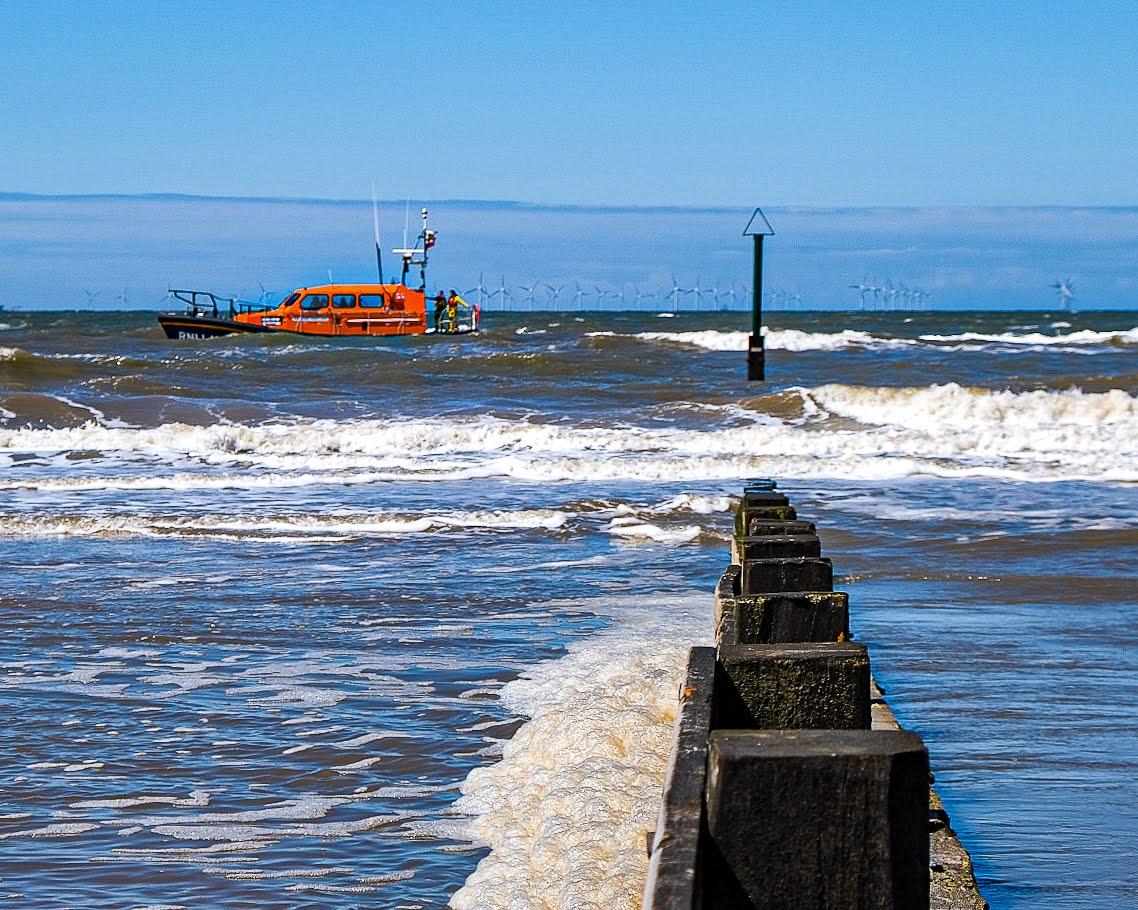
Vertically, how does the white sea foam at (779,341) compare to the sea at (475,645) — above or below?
above

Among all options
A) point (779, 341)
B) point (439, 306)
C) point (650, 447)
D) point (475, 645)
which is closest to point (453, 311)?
point (439, 306)

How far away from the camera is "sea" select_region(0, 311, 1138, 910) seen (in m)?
4.06

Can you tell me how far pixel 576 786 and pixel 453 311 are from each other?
43.8m

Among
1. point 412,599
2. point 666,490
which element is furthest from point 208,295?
point 412,599

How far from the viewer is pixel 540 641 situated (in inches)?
278

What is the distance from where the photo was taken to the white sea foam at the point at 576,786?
3691 mm

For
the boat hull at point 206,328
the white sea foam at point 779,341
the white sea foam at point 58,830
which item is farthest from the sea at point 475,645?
the boat hull at point 206,328

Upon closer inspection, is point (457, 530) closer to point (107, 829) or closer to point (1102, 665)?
point (1102, 665)

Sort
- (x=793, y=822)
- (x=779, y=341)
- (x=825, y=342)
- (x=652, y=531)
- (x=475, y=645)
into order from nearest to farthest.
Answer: (x=793, y=822) → (x=475, y=645) → (x=652, y=531) → (x=825, y=342) → (x=779, y=341)

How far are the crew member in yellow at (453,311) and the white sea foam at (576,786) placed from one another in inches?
1628

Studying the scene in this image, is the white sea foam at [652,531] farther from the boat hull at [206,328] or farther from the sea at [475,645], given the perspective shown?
the boat hull at [206,328]

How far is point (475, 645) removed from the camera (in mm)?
6992

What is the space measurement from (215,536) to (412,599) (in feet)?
11.4

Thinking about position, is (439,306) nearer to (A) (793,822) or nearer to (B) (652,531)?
(B) (652,531)
